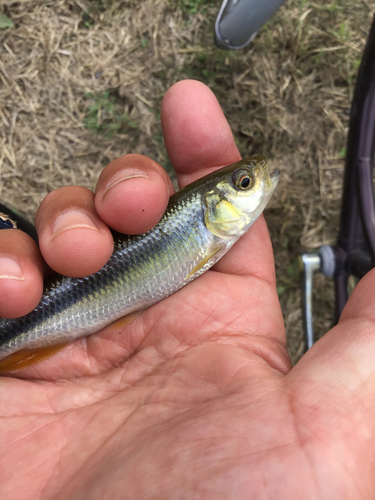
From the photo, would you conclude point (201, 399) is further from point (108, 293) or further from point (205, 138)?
point (205, 138)

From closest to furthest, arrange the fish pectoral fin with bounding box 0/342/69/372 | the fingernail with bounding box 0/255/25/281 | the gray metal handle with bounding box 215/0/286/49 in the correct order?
the fingernail with bounding box 0/255/25/281
the fish pectoral fin with bounding box 0/342/69/372
the gray metal handle with bounding box 215/0/286/49

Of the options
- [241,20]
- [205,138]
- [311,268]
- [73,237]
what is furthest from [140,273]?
[241,20]

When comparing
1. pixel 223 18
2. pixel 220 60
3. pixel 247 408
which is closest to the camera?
pixel 247 408

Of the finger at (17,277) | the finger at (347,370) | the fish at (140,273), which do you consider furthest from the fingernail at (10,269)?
the finger at (347,370)

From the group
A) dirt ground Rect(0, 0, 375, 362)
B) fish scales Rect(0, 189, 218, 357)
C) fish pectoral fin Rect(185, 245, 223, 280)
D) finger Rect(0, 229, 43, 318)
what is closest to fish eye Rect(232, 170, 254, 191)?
fish pectoral fin Rect(185, 245, 223, 280)

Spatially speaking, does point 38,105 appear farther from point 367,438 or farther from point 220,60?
point 367,438

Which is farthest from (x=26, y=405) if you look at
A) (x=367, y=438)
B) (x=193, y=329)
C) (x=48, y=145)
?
(x=48, y=145)

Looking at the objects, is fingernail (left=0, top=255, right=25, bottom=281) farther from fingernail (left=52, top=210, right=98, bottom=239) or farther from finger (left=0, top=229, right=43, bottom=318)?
fingernail (left=52, top=210, right=98, bottom=239)
